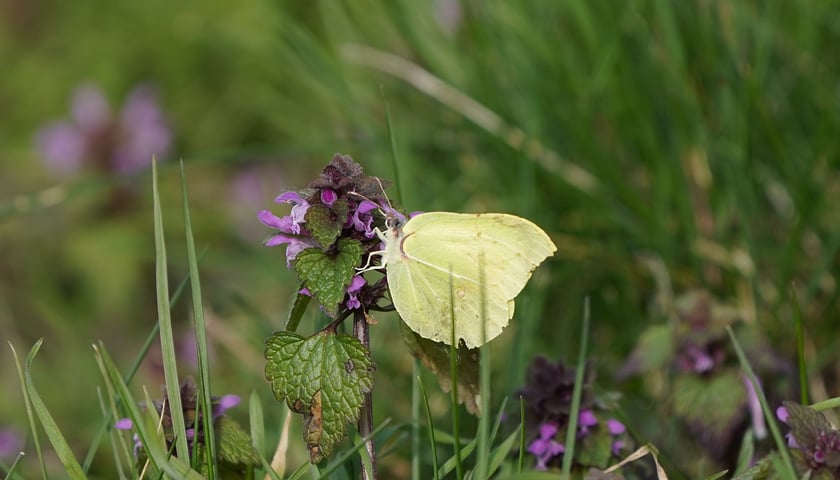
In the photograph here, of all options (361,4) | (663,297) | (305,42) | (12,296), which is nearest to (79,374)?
(12,296)

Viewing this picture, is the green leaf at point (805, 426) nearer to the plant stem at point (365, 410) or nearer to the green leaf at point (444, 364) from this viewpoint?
the green leaf at point (444, 364)

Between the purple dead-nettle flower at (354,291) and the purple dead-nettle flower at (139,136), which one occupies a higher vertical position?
the purple dead-nettle flower at (139,136)

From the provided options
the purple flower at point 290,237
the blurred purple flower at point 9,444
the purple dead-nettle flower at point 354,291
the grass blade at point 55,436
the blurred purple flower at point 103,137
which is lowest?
the blurred purple flower at point 9,444

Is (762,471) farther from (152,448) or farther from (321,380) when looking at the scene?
(152,448)

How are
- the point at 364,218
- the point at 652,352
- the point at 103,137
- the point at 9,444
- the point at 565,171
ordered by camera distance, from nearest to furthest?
the point at 364,218
the point at 652,352
the point at 9,444
the point at 565,171
the point at 103,137

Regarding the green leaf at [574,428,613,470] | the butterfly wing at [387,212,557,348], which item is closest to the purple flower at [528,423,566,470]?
the green leaf at [574,428,613,470]

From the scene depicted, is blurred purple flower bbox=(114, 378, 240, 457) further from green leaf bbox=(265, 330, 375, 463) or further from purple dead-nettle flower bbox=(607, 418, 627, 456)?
purple dead-nettle flower bbox=(607, 418, 627, 456)

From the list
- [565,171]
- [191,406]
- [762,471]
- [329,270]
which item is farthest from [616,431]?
[565,171]

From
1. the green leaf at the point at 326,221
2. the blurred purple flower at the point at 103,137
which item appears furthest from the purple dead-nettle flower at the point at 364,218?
the blurred purple flower at the point at 103,137
